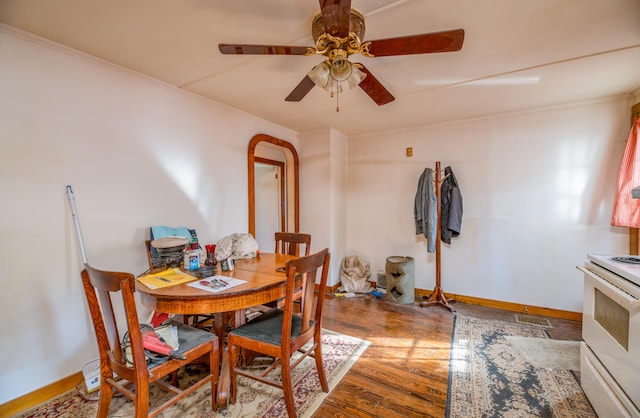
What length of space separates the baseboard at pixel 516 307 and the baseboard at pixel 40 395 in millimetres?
3573

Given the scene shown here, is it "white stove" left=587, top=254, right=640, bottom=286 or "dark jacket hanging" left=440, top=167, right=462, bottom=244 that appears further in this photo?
"dark jacket hanging" left=440, top=167, right=462, bottom=244

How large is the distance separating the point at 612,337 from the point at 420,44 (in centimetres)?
187

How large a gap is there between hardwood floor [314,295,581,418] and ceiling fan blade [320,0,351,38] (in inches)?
83.7

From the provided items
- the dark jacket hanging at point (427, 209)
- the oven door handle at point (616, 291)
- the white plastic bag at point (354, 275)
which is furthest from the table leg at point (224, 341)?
the dark jacket hanging at point (427, 209)

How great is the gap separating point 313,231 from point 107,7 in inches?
121

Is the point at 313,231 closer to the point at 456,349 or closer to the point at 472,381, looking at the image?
the point at 456,349

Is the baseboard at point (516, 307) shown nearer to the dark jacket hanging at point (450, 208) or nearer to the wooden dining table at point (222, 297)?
the dark jacket hanging at point (450, 208)

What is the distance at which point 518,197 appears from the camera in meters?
3.21

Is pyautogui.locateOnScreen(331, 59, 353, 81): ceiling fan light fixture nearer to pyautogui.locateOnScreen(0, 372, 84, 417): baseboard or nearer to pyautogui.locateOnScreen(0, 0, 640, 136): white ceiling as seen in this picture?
pyautogui.locateOnScreen(0, 0, 640, 136): white ceiling

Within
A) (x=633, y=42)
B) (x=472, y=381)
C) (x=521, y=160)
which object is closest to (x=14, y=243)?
(x=472, y=381)

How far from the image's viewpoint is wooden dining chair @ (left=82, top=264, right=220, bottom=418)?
4.06ft

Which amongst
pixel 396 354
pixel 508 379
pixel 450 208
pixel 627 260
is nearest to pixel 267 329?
pixel 396 354

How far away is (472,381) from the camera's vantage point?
1965 millimetres

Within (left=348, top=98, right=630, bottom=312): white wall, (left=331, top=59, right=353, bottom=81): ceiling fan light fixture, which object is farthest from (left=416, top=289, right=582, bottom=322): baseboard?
(left=331, top=59, right=353, bottom=81): ceiling fan light fixture
